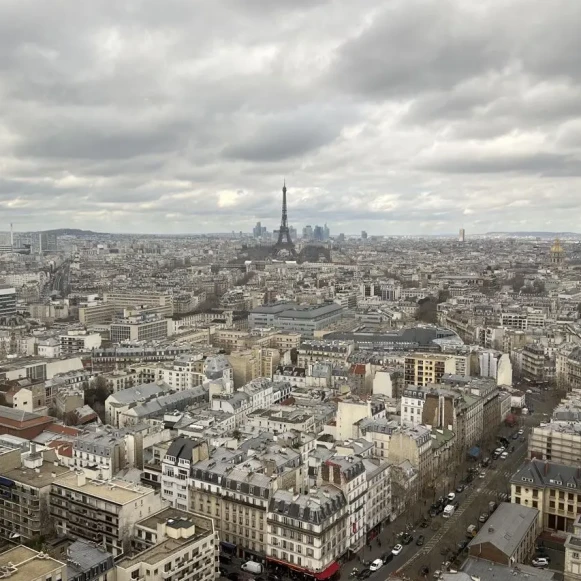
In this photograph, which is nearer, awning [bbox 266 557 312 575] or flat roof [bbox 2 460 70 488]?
awning [bbox 266 557 312 575]

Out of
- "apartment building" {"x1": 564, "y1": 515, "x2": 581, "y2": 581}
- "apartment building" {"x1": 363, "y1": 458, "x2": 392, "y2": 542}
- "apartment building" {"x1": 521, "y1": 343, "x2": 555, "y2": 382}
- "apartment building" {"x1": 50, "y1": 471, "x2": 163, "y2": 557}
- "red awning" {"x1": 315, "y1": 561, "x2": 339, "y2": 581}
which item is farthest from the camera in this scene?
"apartment building" {"x1": 521, "y1": 343, "x2": 555, "y2": 382}

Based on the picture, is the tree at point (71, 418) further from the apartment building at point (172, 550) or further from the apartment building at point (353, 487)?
the apartment building at point (353, 487)

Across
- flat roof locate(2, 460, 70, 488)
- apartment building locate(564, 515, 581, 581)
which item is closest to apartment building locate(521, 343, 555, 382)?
apartment building locate(564, 515, 581, 581)

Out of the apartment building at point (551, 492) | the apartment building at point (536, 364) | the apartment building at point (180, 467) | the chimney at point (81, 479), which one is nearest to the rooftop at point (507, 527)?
the apartment building at point (551, 492)

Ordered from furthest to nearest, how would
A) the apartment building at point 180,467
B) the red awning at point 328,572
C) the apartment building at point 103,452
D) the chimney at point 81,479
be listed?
1. the apartment building at point 103,452
2. the apartment building at point 180,467
3. the chimney at point 81,479
4. the red awning at point 328,572

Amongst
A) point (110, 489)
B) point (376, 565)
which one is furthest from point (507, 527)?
point (110, 489)

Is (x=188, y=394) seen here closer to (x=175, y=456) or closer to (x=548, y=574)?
(x=175, y=456)

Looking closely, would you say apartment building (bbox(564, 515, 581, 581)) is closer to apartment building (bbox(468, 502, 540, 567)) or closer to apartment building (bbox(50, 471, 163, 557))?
apartment building (bbox(468, 502, 540, 567))
